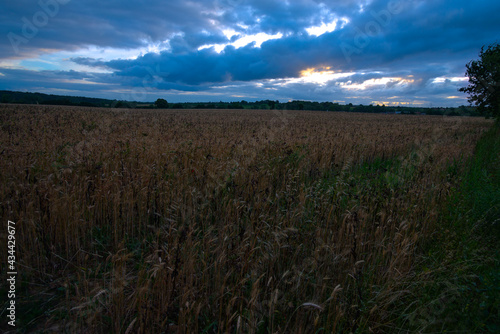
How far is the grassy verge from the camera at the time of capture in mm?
2141

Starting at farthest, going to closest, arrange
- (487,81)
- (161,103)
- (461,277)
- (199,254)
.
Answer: (161,103), (487,81), (199,254), (461,277)

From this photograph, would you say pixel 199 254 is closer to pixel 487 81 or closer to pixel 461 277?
pixel 461 277

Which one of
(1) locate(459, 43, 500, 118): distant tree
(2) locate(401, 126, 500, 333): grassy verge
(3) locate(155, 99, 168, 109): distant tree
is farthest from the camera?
(3) locate(155, 99, 168, 109): distant tree

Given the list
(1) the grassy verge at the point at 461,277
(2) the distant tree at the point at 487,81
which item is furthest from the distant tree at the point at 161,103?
(1) the grassy verge at the point at 461,277

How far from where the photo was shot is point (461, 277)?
8.98ft

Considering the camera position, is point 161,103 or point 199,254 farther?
point 161,103

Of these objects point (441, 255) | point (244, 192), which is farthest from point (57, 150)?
point (441, 255)

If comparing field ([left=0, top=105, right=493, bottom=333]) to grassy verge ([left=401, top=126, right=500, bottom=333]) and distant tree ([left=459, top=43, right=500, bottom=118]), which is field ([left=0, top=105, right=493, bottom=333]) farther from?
distant tree ([left=459, top=43, right=500, bottom=118])

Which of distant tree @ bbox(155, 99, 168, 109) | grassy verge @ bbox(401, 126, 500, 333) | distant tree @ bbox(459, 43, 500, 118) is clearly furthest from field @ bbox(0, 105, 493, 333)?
distant tree @ bbox(155, 99, 168, 109)

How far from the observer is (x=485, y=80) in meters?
24.8

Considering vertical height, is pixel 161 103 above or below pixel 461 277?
above

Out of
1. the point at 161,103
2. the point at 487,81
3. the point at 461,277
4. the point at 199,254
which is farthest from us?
the point at 161,103

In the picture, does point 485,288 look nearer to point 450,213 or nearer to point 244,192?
point 450,213

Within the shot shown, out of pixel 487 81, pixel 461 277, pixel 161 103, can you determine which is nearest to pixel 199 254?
pixel 461 277
